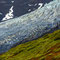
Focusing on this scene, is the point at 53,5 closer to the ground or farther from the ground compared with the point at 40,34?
farther from the ground

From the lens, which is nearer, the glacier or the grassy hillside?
the grassy hillside

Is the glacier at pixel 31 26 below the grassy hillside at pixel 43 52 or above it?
above

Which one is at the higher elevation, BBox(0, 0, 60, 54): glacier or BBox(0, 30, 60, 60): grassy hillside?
BBox(0, 0, 60, 54): glacier

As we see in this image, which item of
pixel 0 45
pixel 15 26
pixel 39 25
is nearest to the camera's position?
pixel 0 45

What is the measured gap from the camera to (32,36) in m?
77.9

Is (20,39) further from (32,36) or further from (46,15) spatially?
(46,15)

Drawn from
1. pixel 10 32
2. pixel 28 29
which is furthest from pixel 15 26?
pixel 28 29

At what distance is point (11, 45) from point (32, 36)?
10.5 m

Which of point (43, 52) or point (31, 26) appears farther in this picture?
point (31, 26)

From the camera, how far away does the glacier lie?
3095 inches

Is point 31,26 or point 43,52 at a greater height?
point 31,26

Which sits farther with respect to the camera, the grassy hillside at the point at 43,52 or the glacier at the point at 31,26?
the glacier at the point at 31,26

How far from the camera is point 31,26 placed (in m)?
87.3

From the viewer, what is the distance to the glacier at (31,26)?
78.6 meters
